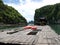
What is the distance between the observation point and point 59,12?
596ft

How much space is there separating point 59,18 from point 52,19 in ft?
21.3

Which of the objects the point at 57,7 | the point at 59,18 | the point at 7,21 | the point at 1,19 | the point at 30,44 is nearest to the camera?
the point at 30,44

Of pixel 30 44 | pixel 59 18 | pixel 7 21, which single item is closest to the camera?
pixel 30 44

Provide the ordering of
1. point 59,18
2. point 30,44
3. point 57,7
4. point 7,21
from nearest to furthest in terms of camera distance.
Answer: point 30,44 < point 7,21 < point 59,18 < point 57,7

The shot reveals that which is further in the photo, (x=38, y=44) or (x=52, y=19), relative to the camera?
(x=52, y=19)

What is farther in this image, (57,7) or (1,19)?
(57,7)

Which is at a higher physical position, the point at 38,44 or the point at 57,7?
the point at 57,7

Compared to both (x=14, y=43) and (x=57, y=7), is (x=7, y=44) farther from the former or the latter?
(x=57, y=7)

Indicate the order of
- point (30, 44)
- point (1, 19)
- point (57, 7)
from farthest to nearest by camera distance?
point (57, 7)
point (1, 19)
point (30, 44)

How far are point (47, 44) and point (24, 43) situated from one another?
3.25 ft

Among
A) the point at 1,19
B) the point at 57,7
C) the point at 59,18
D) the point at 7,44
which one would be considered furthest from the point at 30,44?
the point at 57,7

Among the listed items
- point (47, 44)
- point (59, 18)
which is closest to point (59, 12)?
point (59, 18)

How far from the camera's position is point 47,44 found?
368 inches

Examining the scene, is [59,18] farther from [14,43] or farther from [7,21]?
[14,43]
